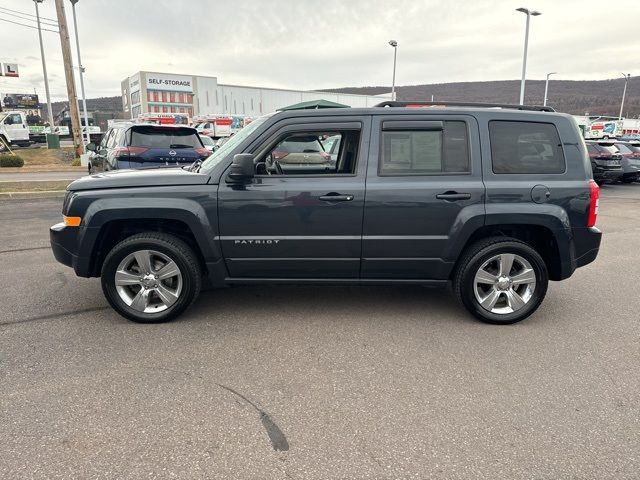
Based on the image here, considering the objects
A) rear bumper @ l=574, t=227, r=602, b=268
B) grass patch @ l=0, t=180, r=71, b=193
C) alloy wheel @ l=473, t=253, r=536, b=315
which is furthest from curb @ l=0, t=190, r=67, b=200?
rear bumper @ l=574, t=227, r=602, b=268

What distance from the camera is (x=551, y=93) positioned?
14875cm

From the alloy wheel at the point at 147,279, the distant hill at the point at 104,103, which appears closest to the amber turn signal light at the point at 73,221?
the alloy wheel at the point at 147,279

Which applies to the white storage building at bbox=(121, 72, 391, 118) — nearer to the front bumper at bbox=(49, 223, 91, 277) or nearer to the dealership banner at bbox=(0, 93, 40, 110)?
the dealership banner at bbox=(0, 93, 40, 110)

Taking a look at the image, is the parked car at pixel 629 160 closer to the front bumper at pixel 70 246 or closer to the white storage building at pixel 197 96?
the front bumper at pixel 70 246

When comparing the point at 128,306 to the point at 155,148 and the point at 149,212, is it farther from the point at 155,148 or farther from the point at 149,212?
the point at 155,148

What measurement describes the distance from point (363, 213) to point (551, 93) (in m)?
169

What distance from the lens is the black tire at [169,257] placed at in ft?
13.0

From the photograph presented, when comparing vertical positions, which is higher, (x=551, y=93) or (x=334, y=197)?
(x=551, y=93)

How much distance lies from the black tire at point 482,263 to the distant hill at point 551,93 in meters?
119

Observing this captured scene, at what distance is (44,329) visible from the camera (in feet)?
12.9

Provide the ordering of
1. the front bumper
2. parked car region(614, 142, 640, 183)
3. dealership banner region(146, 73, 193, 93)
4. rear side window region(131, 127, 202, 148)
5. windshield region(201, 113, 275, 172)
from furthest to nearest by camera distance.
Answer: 1. dealership banner region(146, 73, 193, 93)
2. parked car region(614, 142, 640, 183)
3. rear side window region(131, 127, 202, 148)
4. windshield region(201, 113, 275, 172)
5. the front bumper

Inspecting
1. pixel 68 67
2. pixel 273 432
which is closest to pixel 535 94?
pixel 68 67

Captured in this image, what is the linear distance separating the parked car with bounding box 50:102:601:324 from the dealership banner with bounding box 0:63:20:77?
173ft

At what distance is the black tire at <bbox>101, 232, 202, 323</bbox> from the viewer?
3959 millimetres
